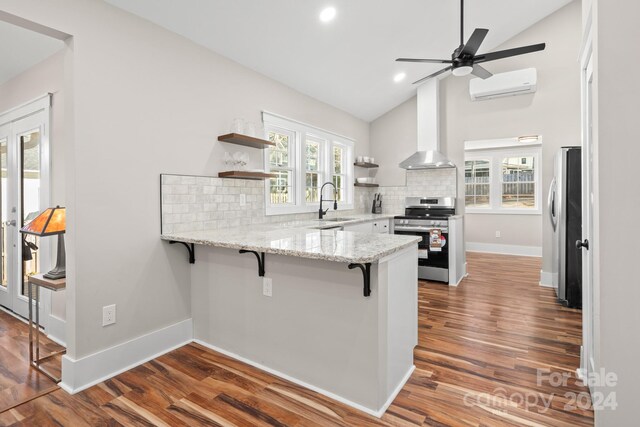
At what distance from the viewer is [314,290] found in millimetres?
1973

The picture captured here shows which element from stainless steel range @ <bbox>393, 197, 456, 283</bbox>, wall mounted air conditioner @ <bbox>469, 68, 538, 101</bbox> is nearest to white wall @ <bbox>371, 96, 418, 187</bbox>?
wall mounted air conditioner @ <bbox>469, 68, 538, 101</bbox>

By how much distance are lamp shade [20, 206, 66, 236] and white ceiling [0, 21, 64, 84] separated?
136 cm

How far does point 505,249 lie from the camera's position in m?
6.79

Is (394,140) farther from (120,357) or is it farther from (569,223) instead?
(120,357)

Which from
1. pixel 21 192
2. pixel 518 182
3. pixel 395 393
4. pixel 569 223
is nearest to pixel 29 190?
pixel 21 192

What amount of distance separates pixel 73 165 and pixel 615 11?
2.75 metres

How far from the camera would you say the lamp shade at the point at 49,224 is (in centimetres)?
215

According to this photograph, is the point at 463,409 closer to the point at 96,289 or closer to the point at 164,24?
the point at 96,289

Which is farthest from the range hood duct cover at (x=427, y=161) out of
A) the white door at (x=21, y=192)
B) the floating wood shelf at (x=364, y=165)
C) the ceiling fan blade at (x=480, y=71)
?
the white door at (x=21, y=192)

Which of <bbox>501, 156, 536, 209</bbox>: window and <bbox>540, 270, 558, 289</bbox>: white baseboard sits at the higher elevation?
<bbox>501, 156, 536, 209</bbox>: window

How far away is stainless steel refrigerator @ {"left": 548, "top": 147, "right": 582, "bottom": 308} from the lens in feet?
11.3

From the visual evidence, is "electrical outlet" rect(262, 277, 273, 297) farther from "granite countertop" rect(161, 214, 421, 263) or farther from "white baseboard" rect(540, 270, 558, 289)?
"white baseboard" rect(540, 270, 558, 289)

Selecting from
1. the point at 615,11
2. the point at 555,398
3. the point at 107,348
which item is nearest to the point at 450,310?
the point at 555,398

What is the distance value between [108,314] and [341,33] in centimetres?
317
